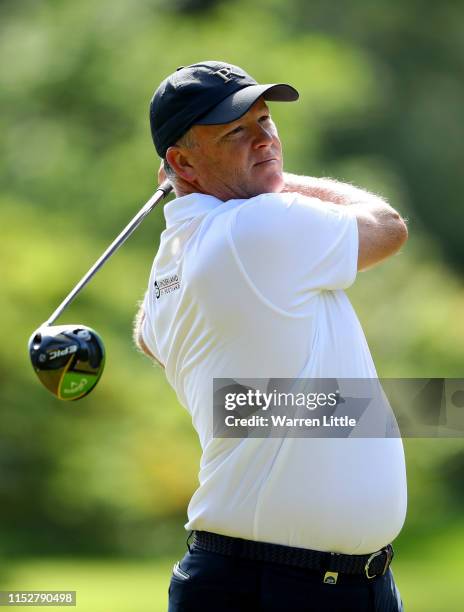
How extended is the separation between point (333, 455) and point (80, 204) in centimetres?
802

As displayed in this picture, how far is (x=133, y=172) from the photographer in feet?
34.5

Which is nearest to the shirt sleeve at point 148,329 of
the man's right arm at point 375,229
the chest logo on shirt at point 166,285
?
the chest logo on shirt at point 166,285

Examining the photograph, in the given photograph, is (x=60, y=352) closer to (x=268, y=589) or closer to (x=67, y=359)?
(x=67, y=359)

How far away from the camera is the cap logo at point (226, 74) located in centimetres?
335

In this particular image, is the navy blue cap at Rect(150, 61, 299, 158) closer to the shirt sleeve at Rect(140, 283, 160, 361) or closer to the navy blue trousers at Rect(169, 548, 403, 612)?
the shirt sleeve at Rect(140, 283, 160, 361)

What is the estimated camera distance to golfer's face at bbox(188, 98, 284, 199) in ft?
10.9

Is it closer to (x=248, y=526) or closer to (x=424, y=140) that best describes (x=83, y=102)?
(x=424, y=140)

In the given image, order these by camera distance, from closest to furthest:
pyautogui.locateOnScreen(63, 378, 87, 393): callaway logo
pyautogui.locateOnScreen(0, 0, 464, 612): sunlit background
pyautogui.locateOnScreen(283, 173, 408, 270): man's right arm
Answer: pyautogui.locateOnScreen(283, 173, 408, 270): man's right arm → pyautogui.locateOnScreen(63, 378, 87, 393): callaway logo → pyautogui.locateOnScreen(0, 0, 464, 612): sunlit background

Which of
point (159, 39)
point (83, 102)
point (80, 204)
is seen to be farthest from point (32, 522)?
point (159, 39)

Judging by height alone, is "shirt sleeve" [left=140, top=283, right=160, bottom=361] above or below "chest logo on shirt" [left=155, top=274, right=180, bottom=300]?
below

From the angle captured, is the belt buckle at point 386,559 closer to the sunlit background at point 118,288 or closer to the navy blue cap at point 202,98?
the navy blue cap at point 202,98

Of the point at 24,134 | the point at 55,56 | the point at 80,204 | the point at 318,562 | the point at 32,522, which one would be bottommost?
the point at 32,522

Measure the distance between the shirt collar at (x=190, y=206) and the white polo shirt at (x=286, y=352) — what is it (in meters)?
0.05

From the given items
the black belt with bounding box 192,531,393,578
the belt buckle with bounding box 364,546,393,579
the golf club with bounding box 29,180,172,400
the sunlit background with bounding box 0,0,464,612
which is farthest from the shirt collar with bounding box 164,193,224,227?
the sunlit background with bounding box 0,0,464,612
